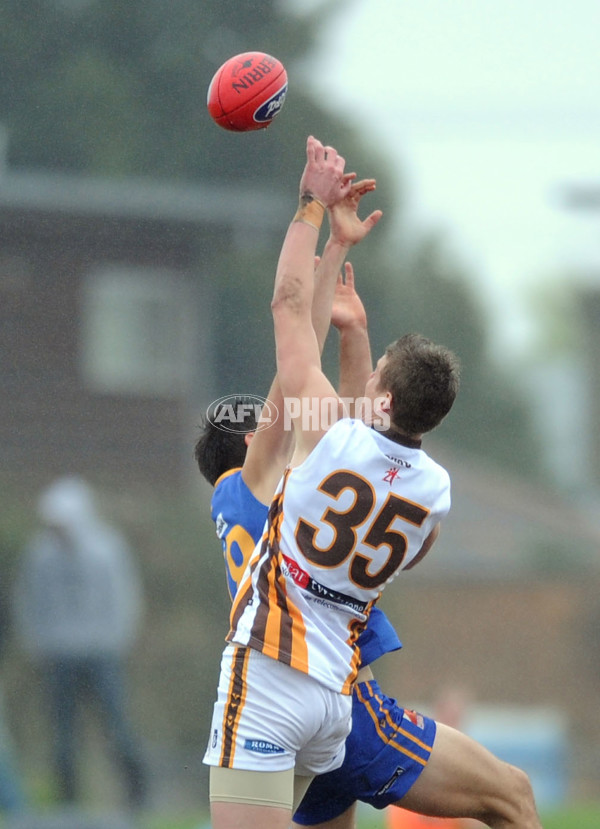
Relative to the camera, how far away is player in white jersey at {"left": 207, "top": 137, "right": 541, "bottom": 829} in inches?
131

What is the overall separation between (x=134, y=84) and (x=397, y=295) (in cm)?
260

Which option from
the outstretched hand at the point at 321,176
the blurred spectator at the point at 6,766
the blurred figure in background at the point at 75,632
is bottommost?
the blurred spectator at the point at 6,766

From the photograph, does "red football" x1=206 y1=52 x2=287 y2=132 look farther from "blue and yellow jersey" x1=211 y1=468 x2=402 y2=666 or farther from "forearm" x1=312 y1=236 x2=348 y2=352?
"blue and yellow jersey" x1=211 y1=468 x2=402 y2=666

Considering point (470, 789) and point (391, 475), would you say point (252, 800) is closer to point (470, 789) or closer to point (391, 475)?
point (470, 789)

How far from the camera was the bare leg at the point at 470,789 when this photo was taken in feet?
12.0

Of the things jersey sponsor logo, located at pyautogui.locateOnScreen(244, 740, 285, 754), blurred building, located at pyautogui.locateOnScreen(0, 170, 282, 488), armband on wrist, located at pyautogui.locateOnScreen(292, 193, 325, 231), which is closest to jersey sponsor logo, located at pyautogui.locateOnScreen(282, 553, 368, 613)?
jersey sponsor logo, located at pyautogui.locateOnScreen(244, 740, 285, 754)

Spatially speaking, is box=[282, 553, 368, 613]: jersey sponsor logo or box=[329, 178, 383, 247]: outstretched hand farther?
box=[329, 178, 383, 247]: outstretched hand

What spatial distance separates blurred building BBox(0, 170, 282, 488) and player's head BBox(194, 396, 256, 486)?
560 centimetres

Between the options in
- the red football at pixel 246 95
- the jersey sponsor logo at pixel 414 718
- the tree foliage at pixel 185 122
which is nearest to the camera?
the jersey sponsor logo at pixel 414 718

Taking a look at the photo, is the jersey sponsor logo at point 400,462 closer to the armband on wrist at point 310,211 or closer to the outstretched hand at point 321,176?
the armband on wrist at point 310,211

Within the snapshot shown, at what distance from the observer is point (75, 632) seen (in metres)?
8.27

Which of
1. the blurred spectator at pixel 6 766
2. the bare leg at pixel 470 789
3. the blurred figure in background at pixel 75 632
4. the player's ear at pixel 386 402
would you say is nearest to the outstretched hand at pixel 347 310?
the player's ear at pixel 386 402

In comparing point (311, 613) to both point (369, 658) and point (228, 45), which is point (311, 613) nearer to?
point (369, 658)

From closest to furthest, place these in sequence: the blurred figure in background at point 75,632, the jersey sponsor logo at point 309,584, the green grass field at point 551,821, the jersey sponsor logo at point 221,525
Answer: the jersey sponsor logo at point 309,584 → the jersey sponsor logo at point 221,525 → the green grass field at point 551,821 → the blurred figure in background at point 75,632
